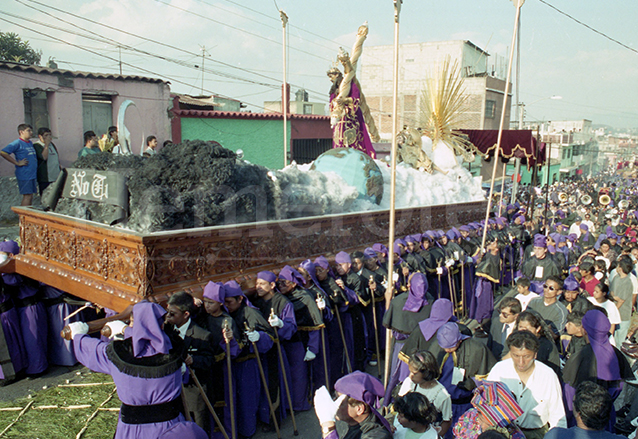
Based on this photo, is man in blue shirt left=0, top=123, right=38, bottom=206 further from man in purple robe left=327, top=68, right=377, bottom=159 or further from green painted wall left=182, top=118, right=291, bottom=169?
green painted wall left=182, top=118, right=291, bottom=169

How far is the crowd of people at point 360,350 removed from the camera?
3.01m

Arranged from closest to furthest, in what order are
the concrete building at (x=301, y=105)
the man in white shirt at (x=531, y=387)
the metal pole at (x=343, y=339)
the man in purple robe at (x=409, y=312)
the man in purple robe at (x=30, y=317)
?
the man in white shirt at (x=531, y=387) < the man in purple robe at (x=409, y=312) < the man in purple robe at (x=30, y=317) < the metal pole at (x=343, y=339) < the concrete building at (x=301, y=105)

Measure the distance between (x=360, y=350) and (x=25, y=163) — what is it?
17.1ft

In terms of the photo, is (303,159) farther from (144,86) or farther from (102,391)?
(102,391)

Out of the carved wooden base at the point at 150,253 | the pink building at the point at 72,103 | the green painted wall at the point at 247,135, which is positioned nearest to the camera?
the carved wooden base at the point at 150,253

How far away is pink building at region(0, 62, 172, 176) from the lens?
10250 mm

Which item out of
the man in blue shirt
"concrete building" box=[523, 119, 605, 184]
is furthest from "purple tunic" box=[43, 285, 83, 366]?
"concrete building" box=[523, 119, 605, 184]

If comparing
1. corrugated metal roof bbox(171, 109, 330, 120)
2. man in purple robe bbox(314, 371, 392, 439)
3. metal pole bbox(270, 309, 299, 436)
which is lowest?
metal pole bbox(270, 309, 299, 436)

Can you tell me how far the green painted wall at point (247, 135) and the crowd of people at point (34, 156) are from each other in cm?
655

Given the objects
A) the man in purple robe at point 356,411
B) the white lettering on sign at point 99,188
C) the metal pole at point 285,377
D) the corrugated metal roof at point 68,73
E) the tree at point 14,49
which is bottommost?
the metal pole at point 285,377

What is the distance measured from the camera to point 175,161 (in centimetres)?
546

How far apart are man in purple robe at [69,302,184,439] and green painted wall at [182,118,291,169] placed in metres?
11.1

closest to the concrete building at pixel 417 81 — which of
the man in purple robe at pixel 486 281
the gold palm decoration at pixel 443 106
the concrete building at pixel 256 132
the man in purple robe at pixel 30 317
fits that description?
the concrete building at pixel 256 132

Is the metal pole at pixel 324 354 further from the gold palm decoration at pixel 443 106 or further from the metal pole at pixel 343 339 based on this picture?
the gold palm decoration at pixel 443 106
